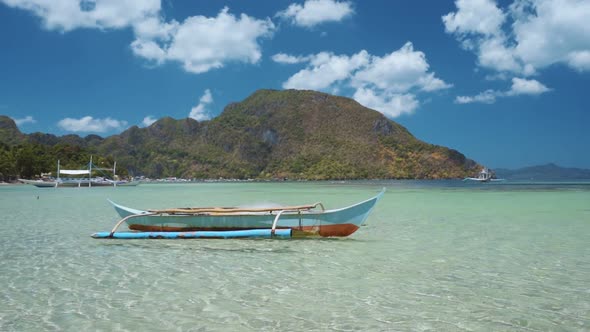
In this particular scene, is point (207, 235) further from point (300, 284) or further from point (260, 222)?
point (300, 284)

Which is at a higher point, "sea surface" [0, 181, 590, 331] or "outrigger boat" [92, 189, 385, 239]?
"outrigger boat" [92, 189, 385, 239]

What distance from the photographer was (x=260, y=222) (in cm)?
1421

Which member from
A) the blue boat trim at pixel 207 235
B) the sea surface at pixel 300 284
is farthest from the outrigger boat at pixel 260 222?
the sea surface at pixel 300 284

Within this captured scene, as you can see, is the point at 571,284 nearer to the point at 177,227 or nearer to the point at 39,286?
the point at 39,286

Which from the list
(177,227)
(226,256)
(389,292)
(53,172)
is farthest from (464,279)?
(53,172)

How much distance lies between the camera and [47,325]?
639 centimetres

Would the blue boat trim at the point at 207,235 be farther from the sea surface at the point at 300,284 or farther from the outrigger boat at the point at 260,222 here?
the sea surface at the point at 300,284

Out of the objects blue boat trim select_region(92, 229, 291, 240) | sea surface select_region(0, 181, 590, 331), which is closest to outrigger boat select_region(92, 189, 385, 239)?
blue boat trim select_region(92, 229, 291, 240)

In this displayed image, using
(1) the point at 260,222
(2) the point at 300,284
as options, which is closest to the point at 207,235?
(1) the point at 260,222

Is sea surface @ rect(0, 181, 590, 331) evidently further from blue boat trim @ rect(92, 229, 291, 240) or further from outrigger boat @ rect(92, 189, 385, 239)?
outrigger boat @ rect(92, 189, 385, 239)

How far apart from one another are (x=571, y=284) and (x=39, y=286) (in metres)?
10.7

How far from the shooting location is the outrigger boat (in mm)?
13625

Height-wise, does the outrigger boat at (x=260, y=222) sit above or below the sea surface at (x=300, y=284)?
above

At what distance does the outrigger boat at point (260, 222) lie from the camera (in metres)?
13.6
